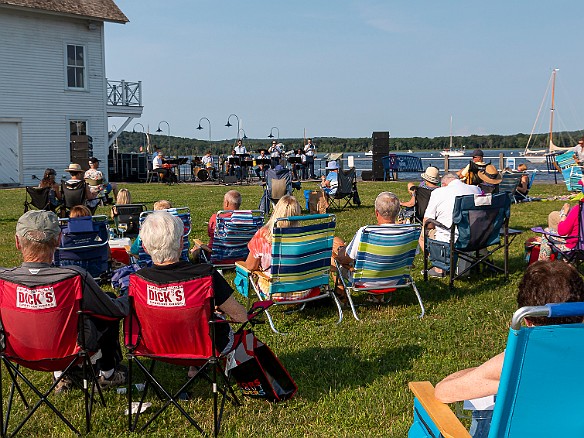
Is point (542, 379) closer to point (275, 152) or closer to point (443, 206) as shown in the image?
point (443, 206)

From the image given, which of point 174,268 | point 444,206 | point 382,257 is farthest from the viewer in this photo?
point 444,206

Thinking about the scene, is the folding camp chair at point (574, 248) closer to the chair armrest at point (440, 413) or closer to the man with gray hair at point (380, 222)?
the man with gray hair at point (380, 222)

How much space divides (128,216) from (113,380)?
526 centimetres

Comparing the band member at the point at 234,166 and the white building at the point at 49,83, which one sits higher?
the white building at the point at 49,83

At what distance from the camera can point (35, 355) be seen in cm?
365

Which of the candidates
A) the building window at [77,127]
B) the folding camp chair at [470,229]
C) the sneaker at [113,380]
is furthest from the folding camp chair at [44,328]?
the building window at [77,127]

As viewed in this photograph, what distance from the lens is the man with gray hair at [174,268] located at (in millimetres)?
3609

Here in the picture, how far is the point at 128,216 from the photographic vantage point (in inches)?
370

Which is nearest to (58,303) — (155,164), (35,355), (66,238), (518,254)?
(35,355)

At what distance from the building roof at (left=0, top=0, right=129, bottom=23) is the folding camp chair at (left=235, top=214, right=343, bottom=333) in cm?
2037

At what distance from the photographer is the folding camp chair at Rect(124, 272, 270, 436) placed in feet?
11.6

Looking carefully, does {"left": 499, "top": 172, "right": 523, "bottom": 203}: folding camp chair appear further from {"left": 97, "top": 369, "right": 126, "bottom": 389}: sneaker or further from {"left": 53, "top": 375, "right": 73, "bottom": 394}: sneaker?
{"left": 53, "top": 375, "right": 73, "bottom": 394}: sneaker

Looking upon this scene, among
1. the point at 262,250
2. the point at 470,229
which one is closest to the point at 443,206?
the point at 470,229

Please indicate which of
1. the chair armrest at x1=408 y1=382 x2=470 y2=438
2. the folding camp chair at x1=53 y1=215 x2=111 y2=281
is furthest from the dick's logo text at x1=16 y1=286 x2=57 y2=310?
the folding camp chair at x1=53 y1=215 x2=111 y2=281
